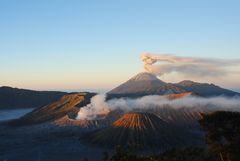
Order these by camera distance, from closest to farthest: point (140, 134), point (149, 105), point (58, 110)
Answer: point (140, 134), point (149, 105), point (58, 110)

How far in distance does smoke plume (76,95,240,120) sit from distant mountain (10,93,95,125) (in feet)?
13.5

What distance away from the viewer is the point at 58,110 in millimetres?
116688

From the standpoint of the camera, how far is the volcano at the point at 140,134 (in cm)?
7250

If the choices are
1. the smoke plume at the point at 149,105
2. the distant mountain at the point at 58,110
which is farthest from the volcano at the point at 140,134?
the distant mountain at the point at 58,110

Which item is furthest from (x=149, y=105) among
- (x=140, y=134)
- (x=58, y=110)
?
(x=140, y=134)

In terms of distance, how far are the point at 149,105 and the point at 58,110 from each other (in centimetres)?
2510

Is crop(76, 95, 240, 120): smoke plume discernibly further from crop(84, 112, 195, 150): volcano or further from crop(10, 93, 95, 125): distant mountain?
crop(84, 112, 195, 150): volcano

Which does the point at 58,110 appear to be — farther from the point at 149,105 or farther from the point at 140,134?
the point at 140,134

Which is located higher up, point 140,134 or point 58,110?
point 58,110

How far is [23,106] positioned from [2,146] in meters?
116

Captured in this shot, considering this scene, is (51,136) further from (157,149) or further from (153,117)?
(157,149)

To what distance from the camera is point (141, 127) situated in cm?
7750

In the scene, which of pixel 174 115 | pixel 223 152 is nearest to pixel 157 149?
pixel 174 115

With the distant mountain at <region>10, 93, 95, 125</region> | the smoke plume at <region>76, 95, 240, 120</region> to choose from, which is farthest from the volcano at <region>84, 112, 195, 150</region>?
the distant mountain at <region>10, 93, 95, 125</region>
